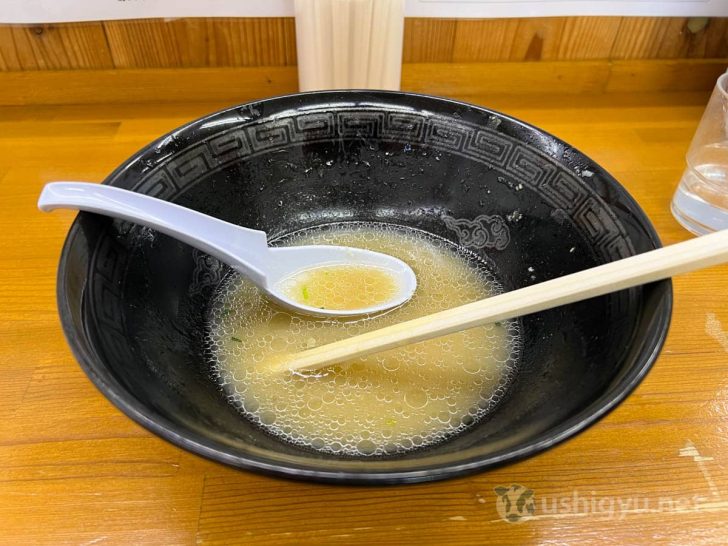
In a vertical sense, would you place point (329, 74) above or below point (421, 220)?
above

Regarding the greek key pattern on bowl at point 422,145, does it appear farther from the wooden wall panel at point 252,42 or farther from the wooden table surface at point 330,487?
the wooden wall panel at point 252,42

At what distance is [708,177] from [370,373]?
844 millimetres

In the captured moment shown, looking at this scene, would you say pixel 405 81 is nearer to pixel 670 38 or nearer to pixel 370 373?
pixel 670 38

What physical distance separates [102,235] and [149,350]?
17 centimetres

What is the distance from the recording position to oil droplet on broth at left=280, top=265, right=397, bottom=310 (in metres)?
1.01

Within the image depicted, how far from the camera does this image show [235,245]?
0.90 meters

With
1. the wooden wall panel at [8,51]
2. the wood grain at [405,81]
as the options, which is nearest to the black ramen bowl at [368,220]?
the wood grain at [405,81]

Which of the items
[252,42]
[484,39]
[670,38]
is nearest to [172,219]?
[252,42]

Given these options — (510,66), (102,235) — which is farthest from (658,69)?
(102,235)

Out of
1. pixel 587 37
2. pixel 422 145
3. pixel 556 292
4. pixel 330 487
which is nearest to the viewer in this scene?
pixel 330 487

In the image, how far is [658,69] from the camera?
1.58 meters

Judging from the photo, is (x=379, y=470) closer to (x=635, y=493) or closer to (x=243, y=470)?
(x=243, y=470)

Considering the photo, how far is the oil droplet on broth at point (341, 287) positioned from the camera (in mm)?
1009

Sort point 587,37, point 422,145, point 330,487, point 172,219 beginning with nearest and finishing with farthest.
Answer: point 330,487 < point 172,219 < point 422,145 < point 587,37
